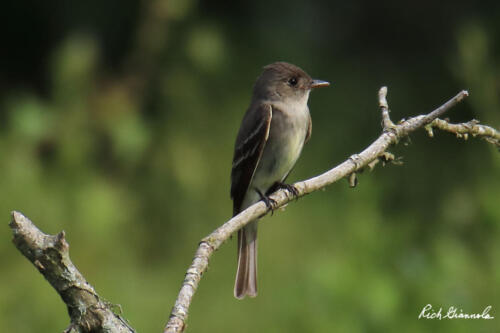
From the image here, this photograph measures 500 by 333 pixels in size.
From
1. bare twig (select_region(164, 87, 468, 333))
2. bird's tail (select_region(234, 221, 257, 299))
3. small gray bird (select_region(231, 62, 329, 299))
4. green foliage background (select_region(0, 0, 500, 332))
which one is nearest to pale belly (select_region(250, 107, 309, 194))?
small gray bird (select_region(231, 62, 329, 299))

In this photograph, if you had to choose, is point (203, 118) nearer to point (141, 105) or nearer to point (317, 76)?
point (141, 105)

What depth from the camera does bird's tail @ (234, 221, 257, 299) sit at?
3.30m

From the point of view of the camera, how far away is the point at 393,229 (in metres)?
3.66

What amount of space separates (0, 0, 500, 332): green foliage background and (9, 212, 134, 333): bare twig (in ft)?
9.54

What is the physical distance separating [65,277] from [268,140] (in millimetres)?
1819

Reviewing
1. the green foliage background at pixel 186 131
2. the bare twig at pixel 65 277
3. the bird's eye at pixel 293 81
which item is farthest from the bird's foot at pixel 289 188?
the green foliage background at pixel 186 131

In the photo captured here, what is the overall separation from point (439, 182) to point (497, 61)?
3.02 ft

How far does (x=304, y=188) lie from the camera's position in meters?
2.32

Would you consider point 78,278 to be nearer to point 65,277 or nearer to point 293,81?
point 65,277

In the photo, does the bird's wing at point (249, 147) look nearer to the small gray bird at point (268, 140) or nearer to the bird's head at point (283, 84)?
the small gray bird at point (268, 140)

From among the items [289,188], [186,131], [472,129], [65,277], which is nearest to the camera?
[65,277]

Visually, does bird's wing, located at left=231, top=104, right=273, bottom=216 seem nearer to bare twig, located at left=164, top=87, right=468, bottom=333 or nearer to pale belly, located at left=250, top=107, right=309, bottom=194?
pale belly, located at left=250, top=107, right=309, bottom=194

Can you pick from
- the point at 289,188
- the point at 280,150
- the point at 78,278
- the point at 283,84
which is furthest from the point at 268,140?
the point at 78,278

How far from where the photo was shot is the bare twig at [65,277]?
1.56 metres
